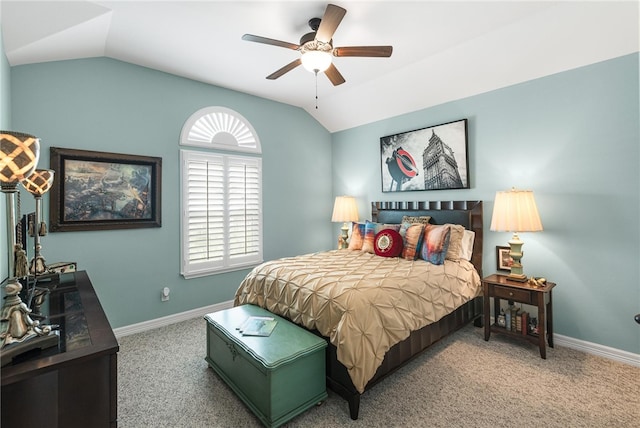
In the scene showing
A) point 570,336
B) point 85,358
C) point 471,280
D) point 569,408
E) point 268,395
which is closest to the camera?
point 85,358

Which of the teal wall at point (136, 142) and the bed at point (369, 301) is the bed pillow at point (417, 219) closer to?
the bed at point (369, 301)

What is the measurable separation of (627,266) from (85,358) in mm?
3855

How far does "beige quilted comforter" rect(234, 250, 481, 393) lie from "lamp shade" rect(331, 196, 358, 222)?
137cm

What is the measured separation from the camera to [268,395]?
1785mm

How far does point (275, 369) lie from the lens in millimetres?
1758

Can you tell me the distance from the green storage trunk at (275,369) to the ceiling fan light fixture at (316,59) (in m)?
2.11

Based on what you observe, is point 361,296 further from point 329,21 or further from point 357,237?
point 329,21

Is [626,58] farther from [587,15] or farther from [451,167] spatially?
[451,167]

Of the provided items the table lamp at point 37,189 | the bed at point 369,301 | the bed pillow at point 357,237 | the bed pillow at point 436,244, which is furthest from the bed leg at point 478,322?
the table lamp at point 37,189

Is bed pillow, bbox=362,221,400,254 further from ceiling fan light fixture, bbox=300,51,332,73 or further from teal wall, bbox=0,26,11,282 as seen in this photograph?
teal wall, bbox=0,26,11,282

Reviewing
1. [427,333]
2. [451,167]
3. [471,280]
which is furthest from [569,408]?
[451,167]

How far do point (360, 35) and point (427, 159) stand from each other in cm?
182

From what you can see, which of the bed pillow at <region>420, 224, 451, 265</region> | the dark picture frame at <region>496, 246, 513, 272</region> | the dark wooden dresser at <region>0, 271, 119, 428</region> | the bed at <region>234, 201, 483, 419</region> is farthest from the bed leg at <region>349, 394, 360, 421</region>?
the dark picture frame at <region>496, 246, 513, 272</region>

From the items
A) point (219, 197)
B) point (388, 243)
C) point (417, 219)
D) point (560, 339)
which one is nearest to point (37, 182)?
point (219, 197)
